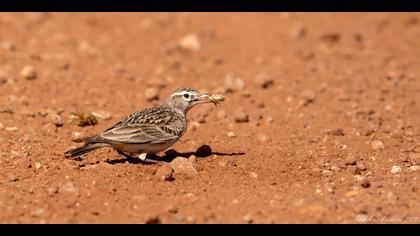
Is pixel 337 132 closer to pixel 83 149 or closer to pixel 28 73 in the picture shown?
pixel 83 149

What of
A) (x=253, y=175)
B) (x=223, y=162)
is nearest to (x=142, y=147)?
(x=223, y=162)

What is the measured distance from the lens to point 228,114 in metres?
12.9

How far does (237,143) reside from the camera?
1131 cm

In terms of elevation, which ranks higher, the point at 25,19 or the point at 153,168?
the point at 25,19

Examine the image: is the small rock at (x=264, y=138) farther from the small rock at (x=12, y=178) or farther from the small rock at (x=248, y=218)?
the small rock at (x=12, y=178)

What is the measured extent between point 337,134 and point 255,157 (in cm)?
187

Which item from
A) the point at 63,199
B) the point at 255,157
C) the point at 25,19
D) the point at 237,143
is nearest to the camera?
the point at 63,199

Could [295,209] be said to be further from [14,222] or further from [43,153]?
[43,153]

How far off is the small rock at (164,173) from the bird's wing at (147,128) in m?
0.79

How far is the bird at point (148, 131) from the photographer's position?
32.0 feet

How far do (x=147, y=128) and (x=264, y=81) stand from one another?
478 cm

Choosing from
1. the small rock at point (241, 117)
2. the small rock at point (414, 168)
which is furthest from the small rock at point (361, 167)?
the small rock at point (241, 117)
